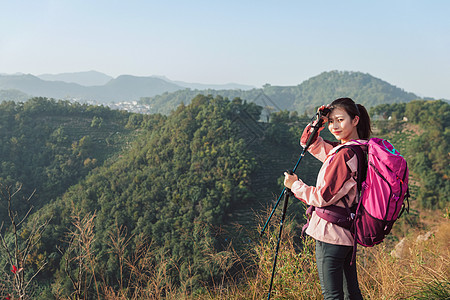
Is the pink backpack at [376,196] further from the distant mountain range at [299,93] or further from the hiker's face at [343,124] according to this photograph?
the distant mountain range at [299,93]

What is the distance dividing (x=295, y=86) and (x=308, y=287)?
12277cm

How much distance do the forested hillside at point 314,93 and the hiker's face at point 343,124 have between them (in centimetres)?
8638

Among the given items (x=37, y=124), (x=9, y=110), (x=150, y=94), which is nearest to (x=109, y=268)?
(x=37, y=124)

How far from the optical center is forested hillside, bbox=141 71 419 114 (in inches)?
3605

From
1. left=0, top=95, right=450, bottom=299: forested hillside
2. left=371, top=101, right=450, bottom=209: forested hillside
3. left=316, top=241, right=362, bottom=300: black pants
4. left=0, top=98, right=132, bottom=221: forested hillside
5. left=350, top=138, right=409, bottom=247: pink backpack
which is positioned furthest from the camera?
left=0, top=98, right=132, bottom=221: forested hillside

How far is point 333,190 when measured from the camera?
3.89ft

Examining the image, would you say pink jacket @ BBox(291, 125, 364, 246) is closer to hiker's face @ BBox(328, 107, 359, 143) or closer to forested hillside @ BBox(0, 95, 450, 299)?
hiker's face @ BBox(328, 107, 359, 143)

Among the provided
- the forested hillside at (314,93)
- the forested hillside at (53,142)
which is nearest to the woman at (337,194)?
the forested hillside at (53,142)

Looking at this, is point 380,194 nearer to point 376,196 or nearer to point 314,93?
point 376,196

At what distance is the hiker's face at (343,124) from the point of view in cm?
135

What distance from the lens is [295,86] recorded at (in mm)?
118875

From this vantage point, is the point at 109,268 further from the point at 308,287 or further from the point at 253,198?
the point at 308,287

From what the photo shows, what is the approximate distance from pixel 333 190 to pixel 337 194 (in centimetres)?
3

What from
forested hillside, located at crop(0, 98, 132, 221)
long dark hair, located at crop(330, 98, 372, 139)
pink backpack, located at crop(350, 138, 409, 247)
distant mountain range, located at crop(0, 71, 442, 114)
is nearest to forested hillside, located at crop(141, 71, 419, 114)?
distant mountain range, located at crop(0, 71, 442, 114)
